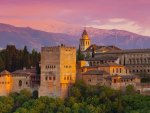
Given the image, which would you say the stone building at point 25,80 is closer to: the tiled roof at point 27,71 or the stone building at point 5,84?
the tiled roof at point 27,71

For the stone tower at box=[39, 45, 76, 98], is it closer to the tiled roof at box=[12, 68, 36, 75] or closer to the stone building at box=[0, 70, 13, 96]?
the tiled roof at box=[12, 68, 36, 75]

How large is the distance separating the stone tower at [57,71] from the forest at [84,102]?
96 cm

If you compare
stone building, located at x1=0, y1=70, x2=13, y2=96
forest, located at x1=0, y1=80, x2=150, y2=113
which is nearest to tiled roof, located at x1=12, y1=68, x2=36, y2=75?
stone building, located at x1=0, y1=70, x2=13, y2=96

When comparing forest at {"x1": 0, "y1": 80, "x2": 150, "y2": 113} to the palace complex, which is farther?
the palace complex

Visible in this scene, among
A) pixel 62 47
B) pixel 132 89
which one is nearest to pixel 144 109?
pixel 132 89

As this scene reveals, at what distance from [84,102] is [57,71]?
4.94 m

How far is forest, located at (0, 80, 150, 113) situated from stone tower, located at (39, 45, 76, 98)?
96cm

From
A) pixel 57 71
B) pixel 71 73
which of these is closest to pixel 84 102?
pixel 71 73

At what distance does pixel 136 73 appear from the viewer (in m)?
65.2

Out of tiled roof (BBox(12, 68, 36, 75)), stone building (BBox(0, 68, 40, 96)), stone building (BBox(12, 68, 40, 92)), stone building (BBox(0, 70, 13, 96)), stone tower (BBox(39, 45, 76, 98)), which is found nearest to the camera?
stone tower (BBox(39, 45, 76, 98))

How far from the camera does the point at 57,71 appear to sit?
61.0 m

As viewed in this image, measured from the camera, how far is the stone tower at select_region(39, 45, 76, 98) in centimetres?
6062

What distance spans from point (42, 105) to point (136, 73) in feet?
38.6

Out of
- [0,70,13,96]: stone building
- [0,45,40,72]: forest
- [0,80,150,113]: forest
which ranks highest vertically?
[0,45,40,72]: forest
